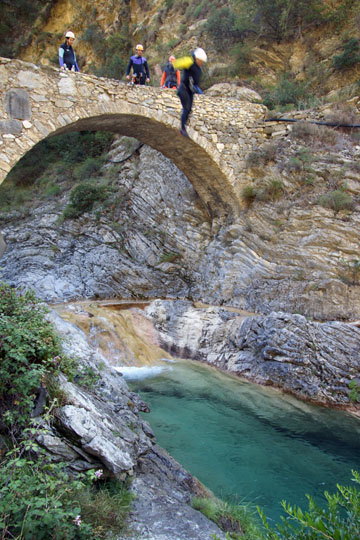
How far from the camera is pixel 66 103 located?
8.92 meters

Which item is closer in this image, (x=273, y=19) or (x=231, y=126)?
(x=231, y=126)

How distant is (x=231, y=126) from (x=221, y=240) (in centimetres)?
349

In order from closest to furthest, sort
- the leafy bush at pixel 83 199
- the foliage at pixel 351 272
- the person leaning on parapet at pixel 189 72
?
1. the person leaning on parapet at pixel 189 72
2. the foliage at pixel 351 272
3. the leafy bush at pixel 83 199

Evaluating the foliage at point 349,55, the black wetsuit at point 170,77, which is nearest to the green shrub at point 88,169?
the black wetsuit at point 170,77

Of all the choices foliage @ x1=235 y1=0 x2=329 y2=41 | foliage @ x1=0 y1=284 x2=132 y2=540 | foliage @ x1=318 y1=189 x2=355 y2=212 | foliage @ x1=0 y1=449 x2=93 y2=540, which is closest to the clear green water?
foliage @ x1=0 y1=284 x2=132 y2=540

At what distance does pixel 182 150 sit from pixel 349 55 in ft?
22.8

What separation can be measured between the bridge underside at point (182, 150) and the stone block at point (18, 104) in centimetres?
87

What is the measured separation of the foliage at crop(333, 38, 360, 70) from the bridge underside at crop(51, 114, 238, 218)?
6.28 metres

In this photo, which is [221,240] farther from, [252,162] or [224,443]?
[224,443]

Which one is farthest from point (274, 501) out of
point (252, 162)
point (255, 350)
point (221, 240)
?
point (252, 162)

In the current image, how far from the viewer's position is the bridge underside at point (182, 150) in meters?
10.0

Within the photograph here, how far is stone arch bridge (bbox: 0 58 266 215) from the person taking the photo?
8.34 metres

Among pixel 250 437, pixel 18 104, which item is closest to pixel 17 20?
pixel 18 104

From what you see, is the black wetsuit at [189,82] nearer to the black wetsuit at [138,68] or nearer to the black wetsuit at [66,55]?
the black wetsuit at [66,55]
